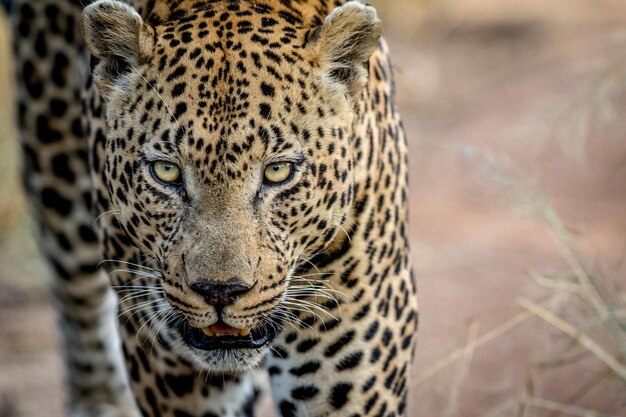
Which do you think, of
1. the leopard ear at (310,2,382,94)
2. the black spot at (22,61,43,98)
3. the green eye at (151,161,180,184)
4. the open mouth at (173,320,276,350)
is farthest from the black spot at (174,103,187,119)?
the black spot at (22,61,43,98)

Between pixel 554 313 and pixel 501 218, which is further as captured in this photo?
pixel 501 218

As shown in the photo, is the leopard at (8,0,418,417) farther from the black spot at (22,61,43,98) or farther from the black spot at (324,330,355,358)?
the black spot at (22,61,43,98)

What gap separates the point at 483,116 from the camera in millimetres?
13359

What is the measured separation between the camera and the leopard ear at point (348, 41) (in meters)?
4.25

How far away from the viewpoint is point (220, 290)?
3986 mm

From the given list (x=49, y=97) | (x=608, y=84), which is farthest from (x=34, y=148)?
(x=608, y=84)

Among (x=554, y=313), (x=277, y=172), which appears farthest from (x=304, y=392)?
(x=554, y=313)

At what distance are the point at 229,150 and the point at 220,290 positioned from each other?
47 cm

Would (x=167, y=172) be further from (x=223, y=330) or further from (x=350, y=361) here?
(x=350, y=361)

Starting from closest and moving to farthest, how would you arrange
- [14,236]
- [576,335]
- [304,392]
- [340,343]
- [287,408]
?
[340,343], [304,392], [287,408], [576,335], [14,236]

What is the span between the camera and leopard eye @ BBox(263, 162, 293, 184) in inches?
163

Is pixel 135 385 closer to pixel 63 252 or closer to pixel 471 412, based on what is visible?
pixel 63 252

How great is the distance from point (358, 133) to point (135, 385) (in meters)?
1.51

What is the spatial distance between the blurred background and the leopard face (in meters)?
1.53
